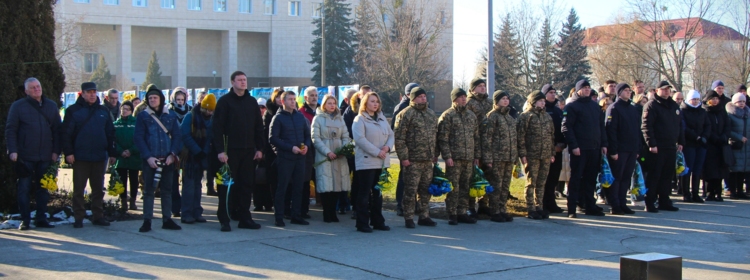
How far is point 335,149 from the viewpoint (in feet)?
34.3

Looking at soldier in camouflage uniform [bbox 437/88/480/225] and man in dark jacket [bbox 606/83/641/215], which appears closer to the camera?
soldier in camouflage uniform [bbox 437/88/480/225]

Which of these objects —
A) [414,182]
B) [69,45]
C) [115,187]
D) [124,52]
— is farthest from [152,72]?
[414,182]

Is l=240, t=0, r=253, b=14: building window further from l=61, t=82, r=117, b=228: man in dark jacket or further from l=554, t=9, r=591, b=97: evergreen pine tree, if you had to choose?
l=61, t=82, r=117, b=228: man in dark jacket

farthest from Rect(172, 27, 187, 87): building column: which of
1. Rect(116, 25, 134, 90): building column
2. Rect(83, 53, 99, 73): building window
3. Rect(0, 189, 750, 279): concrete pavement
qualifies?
Rect(0, 189, 750, 279): concrete pavement

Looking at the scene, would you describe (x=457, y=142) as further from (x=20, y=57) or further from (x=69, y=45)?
(x=69, y=45)

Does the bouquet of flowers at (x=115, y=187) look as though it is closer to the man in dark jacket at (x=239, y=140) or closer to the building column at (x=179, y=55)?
the man in dark jacket at (x=239, y=140)

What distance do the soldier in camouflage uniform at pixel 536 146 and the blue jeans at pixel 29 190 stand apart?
6493 mm

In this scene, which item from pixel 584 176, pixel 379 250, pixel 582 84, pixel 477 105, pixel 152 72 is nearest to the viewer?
pixel 379 250

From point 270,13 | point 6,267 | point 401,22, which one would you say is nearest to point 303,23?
point 270,13

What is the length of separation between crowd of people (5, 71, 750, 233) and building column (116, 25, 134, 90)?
65.2 metres

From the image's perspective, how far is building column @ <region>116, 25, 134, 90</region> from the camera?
73438mm

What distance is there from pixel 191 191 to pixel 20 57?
10.0 feet

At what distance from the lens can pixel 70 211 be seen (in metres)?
10.5

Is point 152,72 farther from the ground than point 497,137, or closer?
farther from the ground
